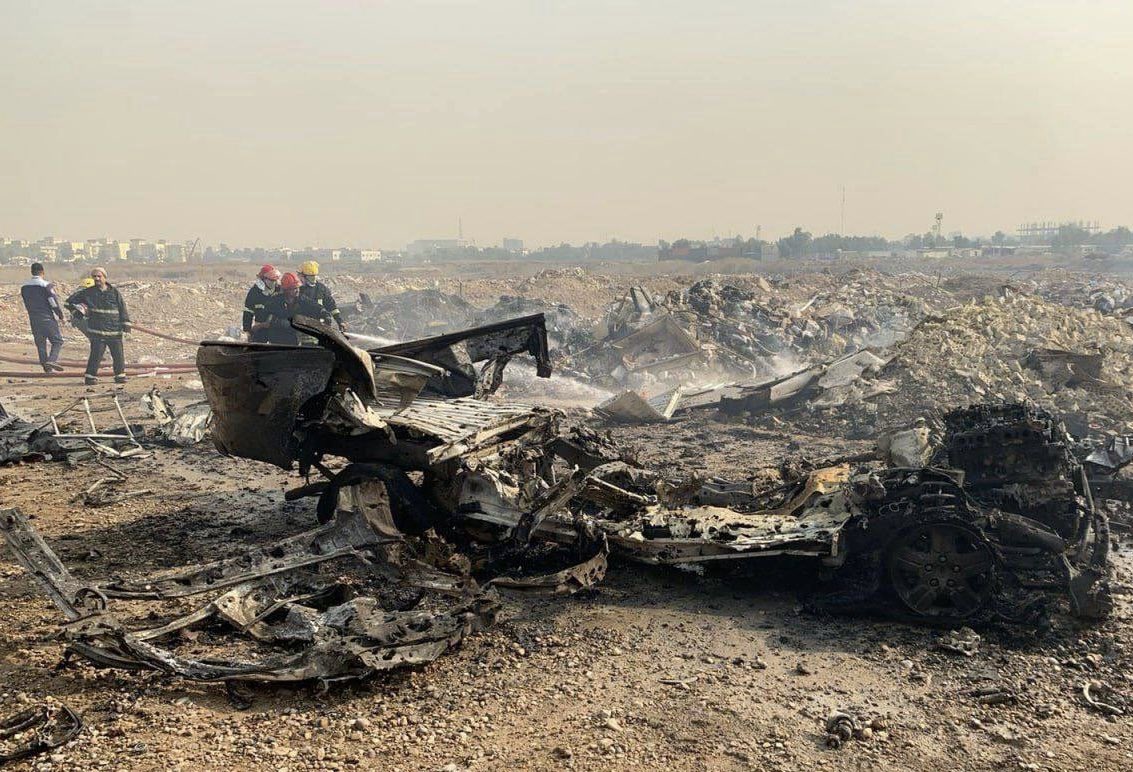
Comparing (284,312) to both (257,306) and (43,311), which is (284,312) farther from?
(43,311)

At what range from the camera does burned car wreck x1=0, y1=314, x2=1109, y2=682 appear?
163 inches

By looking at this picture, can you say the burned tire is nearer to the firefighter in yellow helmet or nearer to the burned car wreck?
the burned car wreck

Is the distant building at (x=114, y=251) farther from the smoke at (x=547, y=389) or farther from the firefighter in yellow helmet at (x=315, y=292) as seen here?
the firefighter in yellow helmet at (x=315, y=292)

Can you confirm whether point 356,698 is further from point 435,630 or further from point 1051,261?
point 1051,261

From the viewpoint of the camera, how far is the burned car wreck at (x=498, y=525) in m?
4.14

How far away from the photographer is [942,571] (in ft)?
15.0

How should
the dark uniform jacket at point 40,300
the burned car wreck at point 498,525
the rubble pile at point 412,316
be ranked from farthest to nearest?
the rubble pile at point 412,316
the dark uniform jacket at point 40,300
the burned car wreck at point 498,525

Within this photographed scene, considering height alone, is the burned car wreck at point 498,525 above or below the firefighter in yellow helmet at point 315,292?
below

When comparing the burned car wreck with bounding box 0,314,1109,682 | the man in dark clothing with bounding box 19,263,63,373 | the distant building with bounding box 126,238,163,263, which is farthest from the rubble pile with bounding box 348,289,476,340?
the distant building with bounding box 126,238,163,263

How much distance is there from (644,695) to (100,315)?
12.3 meters

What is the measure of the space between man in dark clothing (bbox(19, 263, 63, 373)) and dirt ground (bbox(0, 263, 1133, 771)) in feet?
33.7

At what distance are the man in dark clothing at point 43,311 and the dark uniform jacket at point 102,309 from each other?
1.33m

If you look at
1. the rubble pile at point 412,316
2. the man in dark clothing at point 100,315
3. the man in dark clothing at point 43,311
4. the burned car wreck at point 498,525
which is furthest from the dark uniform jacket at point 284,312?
the rubble pile at point 412,316

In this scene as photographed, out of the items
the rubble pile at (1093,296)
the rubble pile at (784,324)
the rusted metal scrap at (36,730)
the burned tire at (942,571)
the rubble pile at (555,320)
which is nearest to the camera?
the rusted metal scrap at (36,730)
